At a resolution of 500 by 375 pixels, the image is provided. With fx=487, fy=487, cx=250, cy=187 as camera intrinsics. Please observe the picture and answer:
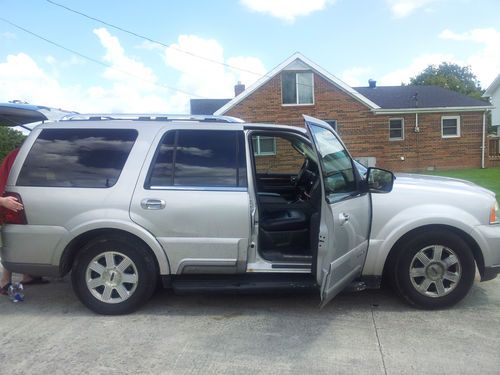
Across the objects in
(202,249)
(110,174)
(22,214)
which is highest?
(110,174)

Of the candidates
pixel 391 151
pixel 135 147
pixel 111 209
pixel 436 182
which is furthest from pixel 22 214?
pixel 391 151

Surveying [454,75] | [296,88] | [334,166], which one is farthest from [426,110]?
[454,75]

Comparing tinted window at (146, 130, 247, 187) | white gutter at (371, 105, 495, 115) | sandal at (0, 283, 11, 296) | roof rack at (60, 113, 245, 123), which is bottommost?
sandal at (0, 283, 11, 296)

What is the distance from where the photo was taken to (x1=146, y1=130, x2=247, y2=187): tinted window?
4.50 metres

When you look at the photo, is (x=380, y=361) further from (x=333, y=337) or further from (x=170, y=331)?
(x=170, y=331)

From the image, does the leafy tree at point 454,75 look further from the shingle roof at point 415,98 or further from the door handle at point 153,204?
the door handle at point 153,204

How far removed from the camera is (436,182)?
189 inches

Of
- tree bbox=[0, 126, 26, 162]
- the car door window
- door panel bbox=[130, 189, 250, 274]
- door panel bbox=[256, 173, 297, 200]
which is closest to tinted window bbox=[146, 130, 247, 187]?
door panel bbox=[130, 189, 250, 274]

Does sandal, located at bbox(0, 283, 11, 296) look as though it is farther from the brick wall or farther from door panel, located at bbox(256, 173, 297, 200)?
the brick wall

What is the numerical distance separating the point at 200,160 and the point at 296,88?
19.3m

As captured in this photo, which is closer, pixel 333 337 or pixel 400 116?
pixel 333 337

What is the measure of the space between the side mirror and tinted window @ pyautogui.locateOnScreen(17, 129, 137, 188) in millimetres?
2257

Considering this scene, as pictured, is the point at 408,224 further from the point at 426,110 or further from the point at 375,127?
the point at 426,110

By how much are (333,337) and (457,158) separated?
22.0 meters
